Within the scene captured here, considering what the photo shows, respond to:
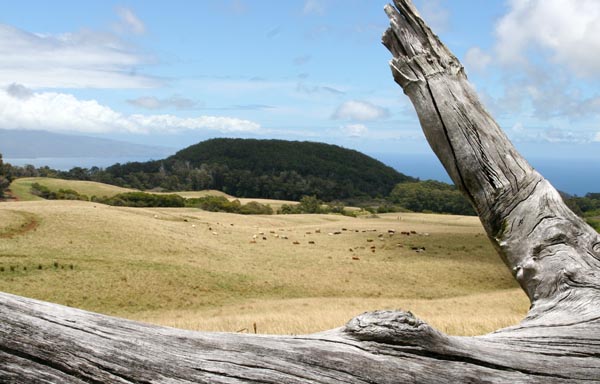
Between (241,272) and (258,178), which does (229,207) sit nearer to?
(241,272)

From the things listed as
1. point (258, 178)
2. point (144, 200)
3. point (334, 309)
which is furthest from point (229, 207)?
point (258, 178)

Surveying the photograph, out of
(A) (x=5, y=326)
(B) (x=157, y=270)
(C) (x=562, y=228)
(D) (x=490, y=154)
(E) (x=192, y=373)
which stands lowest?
(B) (x=157, y=270)

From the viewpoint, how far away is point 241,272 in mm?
31719

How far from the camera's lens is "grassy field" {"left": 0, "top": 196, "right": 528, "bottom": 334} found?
2289 centimetres

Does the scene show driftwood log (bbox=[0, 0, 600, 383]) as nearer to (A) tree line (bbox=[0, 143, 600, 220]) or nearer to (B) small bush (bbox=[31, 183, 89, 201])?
(B) small bush (bbox=[31, 183, 89, 201])

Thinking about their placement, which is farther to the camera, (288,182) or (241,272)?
(288,182)

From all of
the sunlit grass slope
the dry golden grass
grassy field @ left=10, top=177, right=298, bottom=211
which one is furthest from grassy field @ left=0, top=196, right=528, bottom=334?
the sunlit grass slope

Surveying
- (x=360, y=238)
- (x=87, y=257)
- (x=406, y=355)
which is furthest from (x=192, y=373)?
A: (x=360, y=238)

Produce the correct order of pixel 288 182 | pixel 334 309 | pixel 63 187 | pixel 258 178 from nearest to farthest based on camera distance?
pixel 334 309 < pixel 63 187 < pixel 288 182 < pixel 258 178

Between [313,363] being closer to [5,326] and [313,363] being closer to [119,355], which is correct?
[119,355]

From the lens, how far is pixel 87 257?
30719mm

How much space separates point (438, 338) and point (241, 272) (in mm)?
29391

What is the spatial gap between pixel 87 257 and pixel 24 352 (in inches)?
1209

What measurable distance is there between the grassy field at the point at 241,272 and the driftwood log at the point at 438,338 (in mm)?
6549
